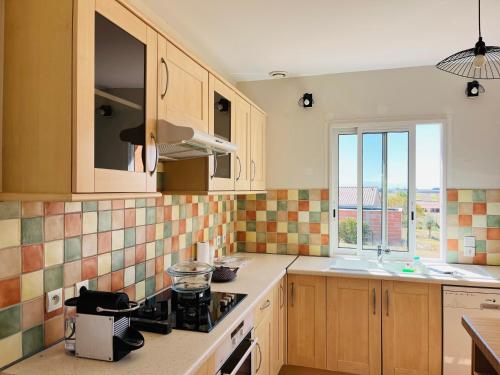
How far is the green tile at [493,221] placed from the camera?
293cm

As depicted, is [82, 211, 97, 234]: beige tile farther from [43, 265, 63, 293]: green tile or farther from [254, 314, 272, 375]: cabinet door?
[254, 314, 272, 375]: cabinet door

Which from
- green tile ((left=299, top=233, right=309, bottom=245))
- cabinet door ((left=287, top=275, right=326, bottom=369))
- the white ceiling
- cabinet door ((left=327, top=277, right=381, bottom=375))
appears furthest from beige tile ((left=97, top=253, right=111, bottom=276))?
green tile ((left=299, top=233, right=309, bottom=245))

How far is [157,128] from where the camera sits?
1564 mm

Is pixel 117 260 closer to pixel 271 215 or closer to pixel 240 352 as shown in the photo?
pixel 240 352

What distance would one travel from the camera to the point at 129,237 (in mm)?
1954

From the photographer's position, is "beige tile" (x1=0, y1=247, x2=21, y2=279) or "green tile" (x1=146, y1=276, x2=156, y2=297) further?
"green tile" (x1=146, y1=276, x2=156, y2=297)

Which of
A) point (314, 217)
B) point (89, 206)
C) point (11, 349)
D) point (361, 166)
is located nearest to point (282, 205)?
point (314, 217)

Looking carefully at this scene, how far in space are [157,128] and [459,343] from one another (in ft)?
8.04

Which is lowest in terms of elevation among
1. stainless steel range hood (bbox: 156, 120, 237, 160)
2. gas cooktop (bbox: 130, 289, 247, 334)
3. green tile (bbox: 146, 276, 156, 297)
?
gas cooktop (bbox: 130, 289, 247, 334)

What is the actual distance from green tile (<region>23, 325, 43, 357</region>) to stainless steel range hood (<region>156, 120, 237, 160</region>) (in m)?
0.86

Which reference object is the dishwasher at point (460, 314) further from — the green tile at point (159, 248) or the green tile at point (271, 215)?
the green tile at point (159, 248)

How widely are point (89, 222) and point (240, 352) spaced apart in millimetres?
986

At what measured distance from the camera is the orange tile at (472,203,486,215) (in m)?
2.96

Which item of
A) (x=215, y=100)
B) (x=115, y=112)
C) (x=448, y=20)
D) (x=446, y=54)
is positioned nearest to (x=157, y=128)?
(x=115, y=112)
